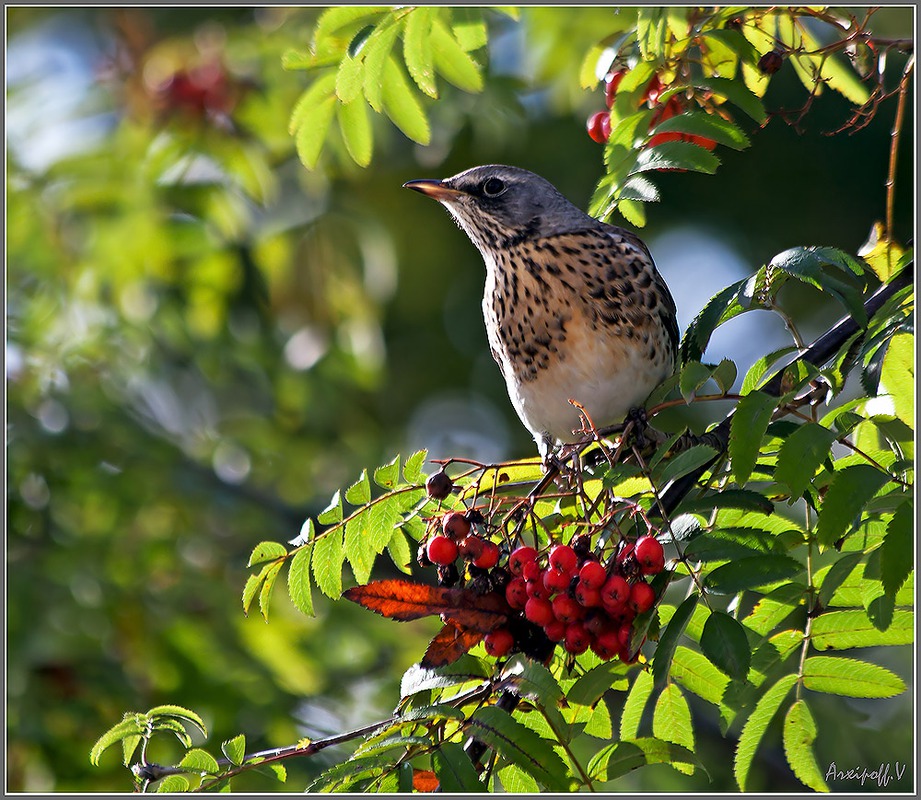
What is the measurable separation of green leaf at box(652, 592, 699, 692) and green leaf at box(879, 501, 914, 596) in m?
0.35

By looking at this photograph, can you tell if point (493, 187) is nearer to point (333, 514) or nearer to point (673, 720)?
point (333, 514)

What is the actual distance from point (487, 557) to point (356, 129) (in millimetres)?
1402

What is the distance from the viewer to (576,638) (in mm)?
2215

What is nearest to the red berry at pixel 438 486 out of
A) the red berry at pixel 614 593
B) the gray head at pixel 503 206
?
the red berry at pixel 614 593

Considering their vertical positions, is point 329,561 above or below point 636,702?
above

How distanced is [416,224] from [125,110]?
8.88ft

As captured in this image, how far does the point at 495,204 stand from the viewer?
12.6ft

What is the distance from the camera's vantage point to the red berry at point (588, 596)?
2168 millimetres

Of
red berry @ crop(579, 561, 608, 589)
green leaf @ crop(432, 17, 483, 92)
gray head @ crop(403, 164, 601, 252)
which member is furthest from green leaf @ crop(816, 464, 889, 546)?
gray head @ crop(403, 164, 601, 252)

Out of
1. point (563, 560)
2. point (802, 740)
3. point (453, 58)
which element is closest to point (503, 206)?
point (453, 58)

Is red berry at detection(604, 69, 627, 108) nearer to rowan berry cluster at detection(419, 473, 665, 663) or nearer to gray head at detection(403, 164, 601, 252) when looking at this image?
gray head at detection(403, 164, 601, 252)

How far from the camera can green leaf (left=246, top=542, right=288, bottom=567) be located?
251 centimetres

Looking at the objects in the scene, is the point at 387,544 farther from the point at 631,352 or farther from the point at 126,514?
the point at 126,514

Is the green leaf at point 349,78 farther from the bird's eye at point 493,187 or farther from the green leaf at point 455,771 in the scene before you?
the green leaf at point 455,771
